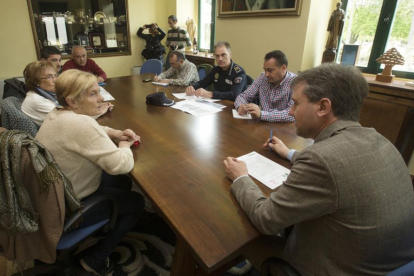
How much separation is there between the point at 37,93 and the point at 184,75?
1602 millimetres

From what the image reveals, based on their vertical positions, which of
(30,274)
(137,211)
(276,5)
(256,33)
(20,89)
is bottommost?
(30,274)

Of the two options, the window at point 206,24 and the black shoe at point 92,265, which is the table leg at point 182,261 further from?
the window at point 206,24

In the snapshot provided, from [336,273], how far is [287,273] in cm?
14

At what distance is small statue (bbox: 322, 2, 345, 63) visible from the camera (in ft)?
8.47

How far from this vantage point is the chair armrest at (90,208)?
38.8 inches

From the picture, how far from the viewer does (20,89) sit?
2023mm

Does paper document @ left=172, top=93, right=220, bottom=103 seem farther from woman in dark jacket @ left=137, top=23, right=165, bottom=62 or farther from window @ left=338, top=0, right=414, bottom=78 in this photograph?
woman in dark jacket @ left=137, top=23, right=165, bottom=62

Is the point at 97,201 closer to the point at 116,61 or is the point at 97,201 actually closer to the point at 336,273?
the point at 336,273

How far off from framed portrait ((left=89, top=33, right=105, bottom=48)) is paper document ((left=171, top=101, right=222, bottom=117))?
3.53 m

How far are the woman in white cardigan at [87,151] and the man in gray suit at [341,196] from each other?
2.01 feet

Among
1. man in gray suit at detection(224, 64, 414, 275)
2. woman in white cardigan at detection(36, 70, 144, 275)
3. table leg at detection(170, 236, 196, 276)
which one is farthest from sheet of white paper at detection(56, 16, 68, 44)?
man in gray suit at detection(224, 64, 414, 275)

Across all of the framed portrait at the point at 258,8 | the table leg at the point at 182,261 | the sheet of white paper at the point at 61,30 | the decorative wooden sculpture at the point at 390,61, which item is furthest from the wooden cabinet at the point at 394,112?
the sheet of white paper at the point at 61,30

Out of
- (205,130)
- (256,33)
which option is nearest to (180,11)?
(256,33)

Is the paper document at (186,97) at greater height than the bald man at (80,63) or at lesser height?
lesser
